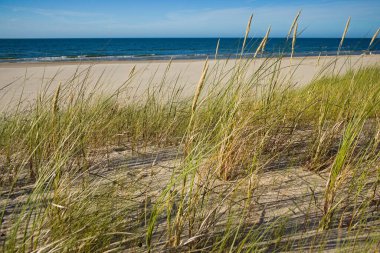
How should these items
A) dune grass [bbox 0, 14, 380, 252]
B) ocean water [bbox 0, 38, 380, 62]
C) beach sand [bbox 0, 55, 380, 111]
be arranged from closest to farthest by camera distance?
dune grass [bbox 0, 14, 380, 252], ocean water [bbox 0, 38, 380, 62], beach sand [bbox 0, 55, 380, 111]

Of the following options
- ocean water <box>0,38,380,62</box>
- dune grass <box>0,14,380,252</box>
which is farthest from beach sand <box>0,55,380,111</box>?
dune grass <box>0,14,380,252</box>

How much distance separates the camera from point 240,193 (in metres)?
1.56

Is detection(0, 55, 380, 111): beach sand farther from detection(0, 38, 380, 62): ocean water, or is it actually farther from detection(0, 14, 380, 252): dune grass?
detection(0, 14, 380, 252): dune grass

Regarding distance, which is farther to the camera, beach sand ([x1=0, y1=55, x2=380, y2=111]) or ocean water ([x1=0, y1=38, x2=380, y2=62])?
beach sand ([x1=0, y1=55, x2=380, y2=111])

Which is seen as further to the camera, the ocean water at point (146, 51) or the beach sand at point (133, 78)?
the beach sand at point (133, 78)

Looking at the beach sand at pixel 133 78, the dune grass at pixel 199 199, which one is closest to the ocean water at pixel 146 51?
the beach sand at pixel 133 78

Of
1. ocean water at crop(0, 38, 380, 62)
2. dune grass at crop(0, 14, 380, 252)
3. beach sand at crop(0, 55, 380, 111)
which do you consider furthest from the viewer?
beach sand at crop(0, 55, 380, 111)

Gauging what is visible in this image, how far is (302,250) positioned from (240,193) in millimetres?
428

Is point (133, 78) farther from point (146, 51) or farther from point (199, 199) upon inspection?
point (146, 51)

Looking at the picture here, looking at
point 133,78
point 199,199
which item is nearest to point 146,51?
point 133,78

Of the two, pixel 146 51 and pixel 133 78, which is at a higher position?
pixel 133 78

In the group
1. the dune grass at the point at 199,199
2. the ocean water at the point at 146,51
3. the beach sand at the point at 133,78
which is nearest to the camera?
the dune grass at the point at 199,199

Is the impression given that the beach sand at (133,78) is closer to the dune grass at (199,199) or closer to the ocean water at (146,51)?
the ocean water at (146,51)

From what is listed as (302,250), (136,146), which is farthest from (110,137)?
(302,250)
